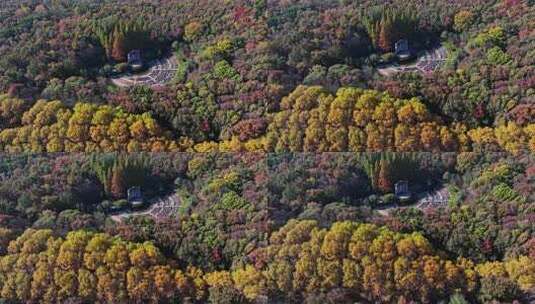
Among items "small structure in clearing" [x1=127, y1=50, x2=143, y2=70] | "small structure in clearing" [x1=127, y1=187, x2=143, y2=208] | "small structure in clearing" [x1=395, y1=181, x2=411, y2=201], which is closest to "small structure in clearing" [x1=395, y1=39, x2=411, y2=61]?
"small structure in clearing" [x1=395, y1=181, x2=411, y2=201]

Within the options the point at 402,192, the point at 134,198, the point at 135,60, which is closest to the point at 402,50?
the point at 402,192

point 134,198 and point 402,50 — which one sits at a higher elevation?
point 402,50

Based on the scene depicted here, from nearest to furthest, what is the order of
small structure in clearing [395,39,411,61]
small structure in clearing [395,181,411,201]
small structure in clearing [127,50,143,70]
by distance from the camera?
small structure in clearing [395,181,411,201]
small structure in clearing [395,39,411,61]
small structure in clearing [127,50,143,70]

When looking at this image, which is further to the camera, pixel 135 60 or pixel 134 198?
pixel 135 60

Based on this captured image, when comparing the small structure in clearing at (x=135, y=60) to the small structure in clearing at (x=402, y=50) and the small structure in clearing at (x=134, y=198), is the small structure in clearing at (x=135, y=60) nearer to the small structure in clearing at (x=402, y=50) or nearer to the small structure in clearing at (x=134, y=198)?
the small structure in clearing at (x=134, y=198)

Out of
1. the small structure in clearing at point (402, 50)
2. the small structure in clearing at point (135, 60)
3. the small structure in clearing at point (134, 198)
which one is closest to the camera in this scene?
the small structure in clearing at point (134, 198)

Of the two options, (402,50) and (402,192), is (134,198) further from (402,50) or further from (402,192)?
(402,50)

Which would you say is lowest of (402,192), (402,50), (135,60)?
(402,192)

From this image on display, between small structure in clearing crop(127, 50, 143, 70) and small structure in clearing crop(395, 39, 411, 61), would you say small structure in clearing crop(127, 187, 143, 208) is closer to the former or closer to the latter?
small structure in clearing crop(127, 50, 143, 70)

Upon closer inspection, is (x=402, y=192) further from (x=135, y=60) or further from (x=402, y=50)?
(x=135, y=60)

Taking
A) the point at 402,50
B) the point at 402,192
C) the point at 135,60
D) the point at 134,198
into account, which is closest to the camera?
the point at 402,192

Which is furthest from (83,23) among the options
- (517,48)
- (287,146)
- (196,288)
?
(517,48)

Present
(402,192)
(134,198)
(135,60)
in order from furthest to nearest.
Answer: (135,60), (134,198), (402,192)

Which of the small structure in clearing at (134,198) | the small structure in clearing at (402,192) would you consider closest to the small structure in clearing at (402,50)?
the small structure in clearing at (402,192)
